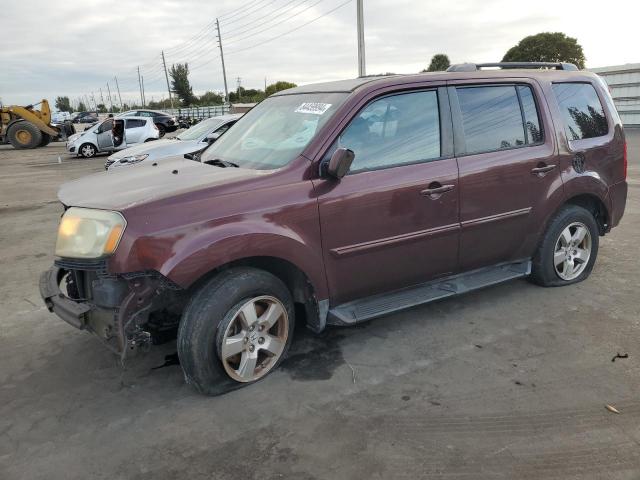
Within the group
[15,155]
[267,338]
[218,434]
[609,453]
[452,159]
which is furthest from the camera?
[15,155]

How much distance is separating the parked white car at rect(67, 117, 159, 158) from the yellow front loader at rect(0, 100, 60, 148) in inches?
272

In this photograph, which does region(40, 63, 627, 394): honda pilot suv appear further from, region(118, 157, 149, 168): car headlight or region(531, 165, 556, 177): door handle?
region(118, 157, 149, 168): car headlight

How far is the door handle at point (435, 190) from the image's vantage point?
3.53 metres

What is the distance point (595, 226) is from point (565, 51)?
4643 cm

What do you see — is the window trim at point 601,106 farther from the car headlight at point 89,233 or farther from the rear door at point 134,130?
the rear door at point 134,130

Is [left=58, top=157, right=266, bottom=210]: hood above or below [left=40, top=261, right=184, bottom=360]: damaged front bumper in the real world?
above

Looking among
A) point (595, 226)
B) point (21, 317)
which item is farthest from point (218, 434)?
point (595, 226)

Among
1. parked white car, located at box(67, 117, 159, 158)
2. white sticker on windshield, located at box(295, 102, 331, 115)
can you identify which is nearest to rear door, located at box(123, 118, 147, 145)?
parked white car, located at box(67, 117, 159, 158)

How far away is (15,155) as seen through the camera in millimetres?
22844

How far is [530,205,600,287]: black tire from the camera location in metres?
4.34

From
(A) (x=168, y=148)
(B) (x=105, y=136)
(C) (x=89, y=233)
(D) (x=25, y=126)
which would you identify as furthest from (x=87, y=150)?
(C) (x=89, y=233)

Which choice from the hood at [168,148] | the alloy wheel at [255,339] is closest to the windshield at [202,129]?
the hood at [168,148]

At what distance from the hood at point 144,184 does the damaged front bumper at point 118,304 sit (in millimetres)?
393

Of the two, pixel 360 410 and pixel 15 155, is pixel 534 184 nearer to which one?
pixel 360 410
